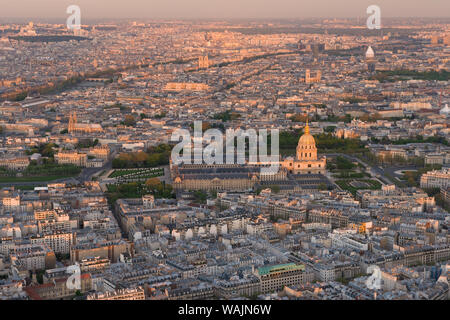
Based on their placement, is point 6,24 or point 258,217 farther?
point 6,24

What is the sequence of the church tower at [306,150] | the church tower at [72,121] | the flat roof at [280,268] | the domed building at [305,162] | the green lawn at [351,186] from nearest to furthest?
the flat roof at [280,268], the green lawn at [351,186], the domed building at [305,162], the church tower at [306,150], the church tower at [72,121]

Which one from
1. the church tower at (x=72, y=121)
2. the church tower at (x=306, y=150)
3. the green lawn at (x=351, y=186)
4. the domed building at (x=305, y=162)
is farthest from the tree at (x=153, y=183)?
the church tower at (x=72, y=121)

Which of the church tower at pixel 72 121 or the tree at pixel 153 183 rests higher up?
the church tower at pixel 72 121

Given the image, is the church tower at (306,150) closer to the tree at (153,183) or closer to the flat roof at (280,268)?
the tree at (153,183)

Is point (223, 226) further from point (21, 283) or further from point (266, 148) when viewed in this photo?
point (266, 148)

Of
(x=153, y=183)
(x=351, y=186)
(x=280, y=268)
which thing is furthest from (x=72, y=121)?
(x=280, y=268)

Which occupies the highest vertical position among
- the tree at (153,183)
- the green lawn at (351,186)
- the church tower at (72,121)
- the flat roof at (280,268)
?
the church tower at (72,121)

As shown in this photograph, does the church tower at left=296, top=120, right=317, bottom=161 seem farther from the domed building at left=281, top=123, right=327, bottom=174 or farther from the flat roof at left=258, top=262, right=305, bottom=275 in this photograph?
the flat roof at left=258, top=262, right=305, bottom=275
